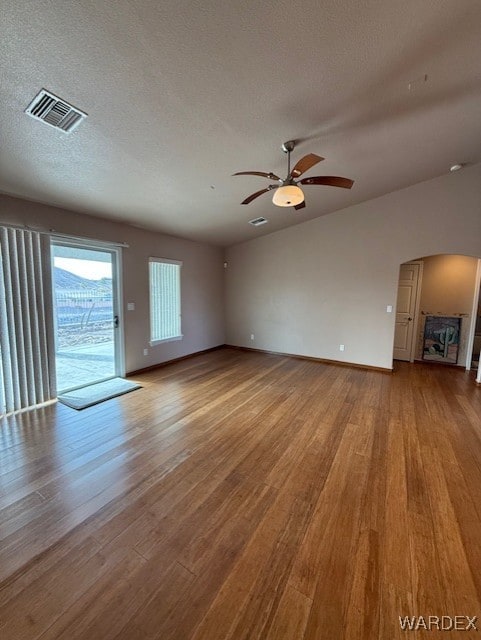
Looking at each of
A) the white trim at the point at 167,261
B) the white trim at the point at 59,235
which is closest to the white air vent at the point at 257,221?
the white trim at the point at 167,261

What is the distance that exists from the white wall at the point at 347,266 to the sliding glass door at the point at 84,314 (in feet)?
10.9

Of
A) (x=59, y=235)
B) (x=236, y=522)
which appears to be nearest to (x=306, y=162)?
(x=236, y=522)

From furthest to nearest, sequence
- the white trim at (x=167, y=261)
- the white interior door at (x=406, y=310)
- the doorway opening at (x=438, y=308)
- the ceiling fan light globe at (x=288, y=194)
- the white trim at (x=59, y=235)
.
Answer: the white interior door at (x=406, y=310)
the doorway opening at (x=438, y=308)
the white trim at (x=167, y=261)
the white trim at (x=59, y=235)
the ceiling fan light globe at (x=288, y=194)

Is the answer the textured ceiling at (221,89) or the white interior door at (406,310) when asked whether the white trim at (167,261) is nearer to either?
the textured ceiling at (221,89)

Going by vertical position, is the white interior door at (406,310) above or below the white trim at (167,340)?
above

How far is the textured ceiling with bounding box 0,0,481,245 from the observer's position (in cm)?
159

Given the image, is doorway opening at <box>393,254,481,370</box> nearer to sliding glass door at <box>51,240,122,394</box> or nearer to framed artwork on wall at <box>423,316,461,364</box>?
framed artwork on wall at <box>423,316,461,364</box>

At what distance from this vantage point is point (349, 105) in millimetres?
2504

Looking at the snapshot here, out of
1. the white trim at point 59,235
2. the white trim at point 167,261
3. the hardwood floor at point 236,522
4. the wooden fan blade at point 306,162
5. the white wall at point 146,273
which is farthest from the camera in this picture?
the white trim at point 167,261

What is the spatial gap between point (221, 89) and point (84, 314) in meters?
3.52

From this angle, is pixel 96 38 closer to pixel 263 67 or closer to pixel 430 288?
pixel 263 67

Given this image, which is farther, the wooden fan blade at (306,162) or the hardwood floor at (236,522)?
the wooden fan blade at (306,162)

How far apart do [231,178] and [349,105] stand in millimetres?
1511

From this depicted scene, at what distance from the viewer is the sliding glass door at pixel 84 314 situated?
3861 mm
